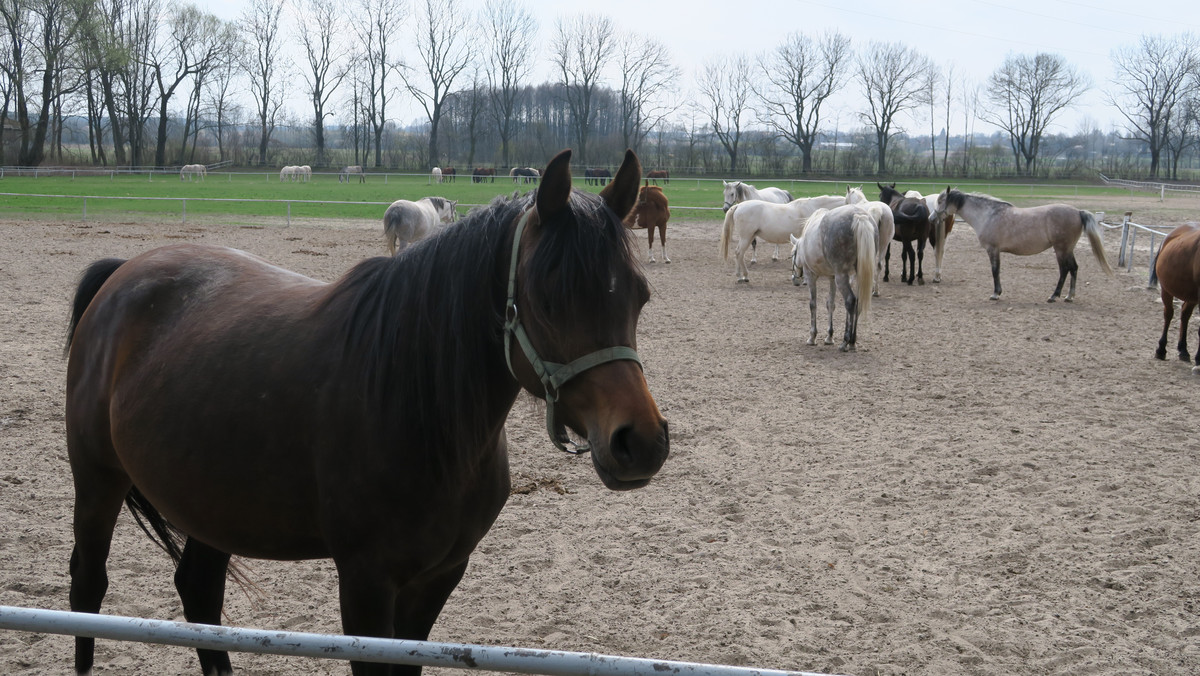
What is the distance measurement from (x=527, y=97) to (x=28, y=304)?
6493cm

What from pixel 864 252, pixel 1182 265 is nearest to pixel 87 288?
pixel 864 252

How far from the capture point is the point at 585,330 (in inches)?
71.5

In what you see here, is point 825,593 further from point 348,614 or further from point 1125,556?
point 348,614

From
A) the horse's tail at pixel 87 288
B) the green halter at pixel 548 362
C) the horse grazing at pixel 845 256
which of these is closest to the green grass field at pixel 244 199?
the horse grazing at pixel 845 256

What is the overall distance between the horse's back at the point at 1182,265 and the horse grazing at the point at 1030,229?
4109 mm

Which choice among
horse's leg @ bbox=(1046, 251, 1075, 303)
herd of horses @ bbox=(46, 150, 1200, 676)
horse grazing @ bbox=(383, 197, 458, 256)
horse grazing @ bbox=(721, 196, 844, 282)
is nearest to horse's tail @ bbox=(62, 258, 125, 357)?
herd of horses @ bbox=(46, 150, 1200, 676)

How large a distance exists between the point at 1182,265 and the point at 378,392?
9.18 meters

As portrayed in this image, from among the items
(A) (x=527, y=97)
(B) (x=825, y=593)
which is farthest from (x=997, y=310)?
(A) (x=527, y=97)

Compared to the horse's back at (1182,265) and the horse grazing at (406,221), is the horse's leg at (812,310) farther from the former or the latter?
the horse grazing at (406,221)

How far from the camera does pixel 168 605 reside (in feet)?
12.3

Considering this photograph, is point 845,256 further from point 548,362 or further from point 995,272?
point 548,362

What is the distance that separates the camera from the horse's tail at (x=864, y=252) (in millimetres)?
9219

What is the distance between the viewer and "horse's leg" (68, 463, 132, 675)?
280 centimetres

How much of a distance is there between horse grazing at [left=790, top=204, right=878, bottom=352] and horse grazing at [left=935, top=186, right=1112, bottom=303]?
486 centimetres
